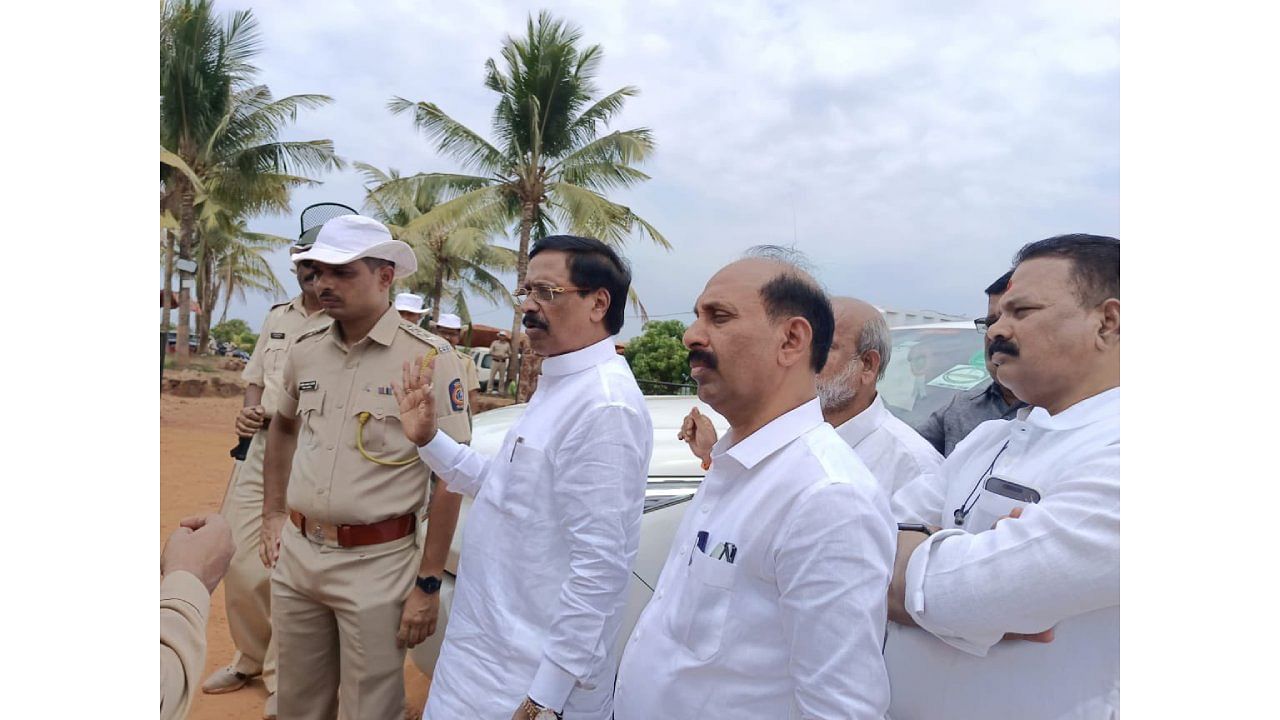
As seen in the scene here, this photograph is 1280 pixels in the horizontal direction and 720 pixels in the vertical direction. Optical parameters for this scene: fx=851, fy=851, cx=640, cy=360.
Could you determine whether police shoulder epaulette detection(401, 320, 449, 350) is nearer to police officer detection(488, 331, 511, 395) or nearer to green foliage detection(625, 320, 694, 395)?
green foliage detection(625, 320, 694, 395)

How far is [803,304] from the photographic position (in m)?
1.80

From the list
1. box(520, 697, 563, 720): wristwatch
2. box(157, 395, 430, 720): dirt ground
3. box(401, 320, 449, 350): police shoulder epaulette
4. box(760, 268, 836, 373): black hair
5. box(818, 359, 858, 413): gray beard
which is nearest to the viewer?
box(760, 268, 836, 373): black hair

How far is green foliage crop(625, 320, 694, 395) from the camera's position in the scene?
1789 cm

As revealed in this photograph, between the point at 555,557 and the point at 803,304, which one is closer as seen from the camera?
the point at 803,304

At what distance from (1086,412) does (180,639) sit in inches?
68.3

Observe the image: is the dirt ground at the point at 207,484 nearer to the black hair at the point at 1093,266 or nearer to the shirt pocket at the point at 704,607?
the shirt pocket at the point at 704,607

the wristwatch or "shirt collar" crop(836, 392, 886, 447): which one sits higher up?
"shirt collar" crop(836, 392, 886, 447)

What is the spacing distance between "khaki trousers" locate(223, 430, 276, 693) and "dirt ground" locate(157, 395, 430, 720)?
0.57 feet

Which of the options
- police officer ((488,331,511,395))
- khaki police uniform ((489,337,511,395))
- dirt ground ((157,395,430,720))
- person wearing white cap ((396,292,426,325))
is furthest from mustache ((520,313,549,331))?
khaki police uniform ((489,337,511,395))

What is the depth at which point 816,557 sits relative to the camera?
1.48m

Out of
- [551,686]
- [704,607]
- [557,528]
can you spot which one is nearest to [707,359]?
[704,607]

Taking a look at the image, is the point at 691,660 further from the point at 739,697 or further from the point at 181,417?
the point at 181,417

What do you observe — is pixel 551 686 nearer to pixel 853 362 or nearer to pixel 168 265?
pixel 853 362

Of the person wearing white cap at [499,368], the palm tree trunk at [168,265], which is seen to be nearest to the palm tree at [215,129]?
the palm tree trunk at [168,265]
